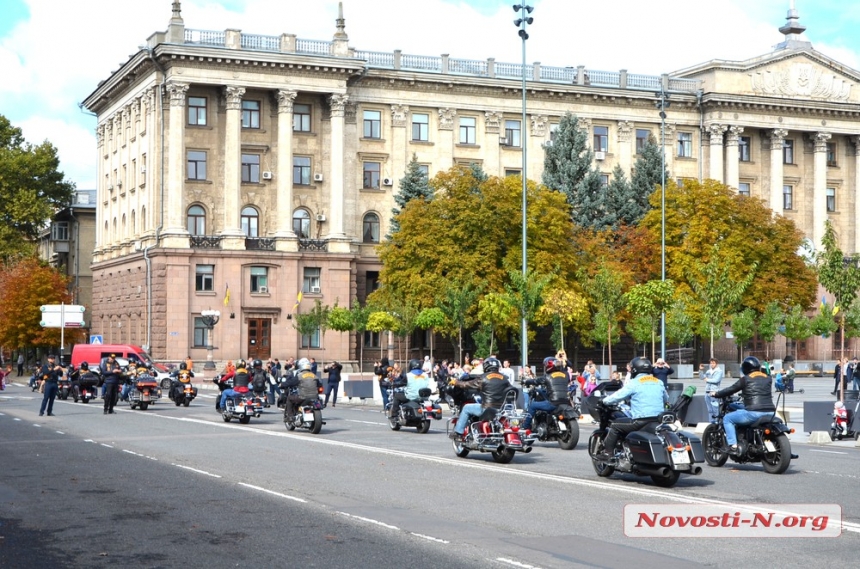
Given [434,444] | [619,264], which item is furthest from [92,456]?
[619,264]

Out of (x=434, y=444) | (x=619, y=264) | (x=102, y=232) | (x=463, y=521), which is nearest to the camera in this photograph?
(x=463, y=521)

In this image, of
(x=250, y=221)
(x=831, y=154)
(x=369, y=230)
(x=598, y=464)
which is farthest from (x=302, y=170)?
(x=598, y=464)

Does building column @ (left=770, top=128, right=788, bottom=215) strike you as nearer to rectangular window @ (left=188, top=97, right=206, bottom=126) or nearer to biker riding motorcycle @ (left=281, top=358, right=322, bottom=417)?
rectangular window @ (left=188, top=97, right=206, bottom=126)

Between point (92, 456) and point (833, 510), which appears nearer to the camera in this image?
point (833, 510)

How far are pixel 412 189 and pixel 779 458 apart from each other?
55608mm

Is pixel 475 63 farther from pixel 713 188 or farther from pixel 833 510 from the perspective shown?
pixel 833 510

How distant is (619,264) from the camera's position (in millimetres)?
71938

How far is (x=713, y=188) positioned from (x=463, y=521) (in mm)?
63729

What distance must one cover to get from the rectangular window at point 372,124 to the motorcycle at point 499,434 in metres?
58.1

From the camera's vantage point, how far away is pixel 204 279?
7294cm

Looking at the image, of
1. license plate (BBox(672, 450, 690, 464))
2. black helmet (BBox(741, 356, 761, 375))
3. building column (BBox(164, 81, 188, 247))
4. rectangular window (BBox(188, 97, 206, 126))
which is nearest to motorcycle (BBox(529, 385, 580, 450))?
black helmet (BBox(741, 356, 761, 375))

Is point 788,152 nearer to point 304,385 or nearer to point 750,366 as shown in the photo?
point 304,385

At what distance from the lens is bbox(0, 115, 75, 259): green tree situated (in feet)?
295

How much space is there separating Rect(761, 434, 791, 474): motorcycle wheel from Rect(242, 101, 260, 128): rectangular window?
2346 inches
